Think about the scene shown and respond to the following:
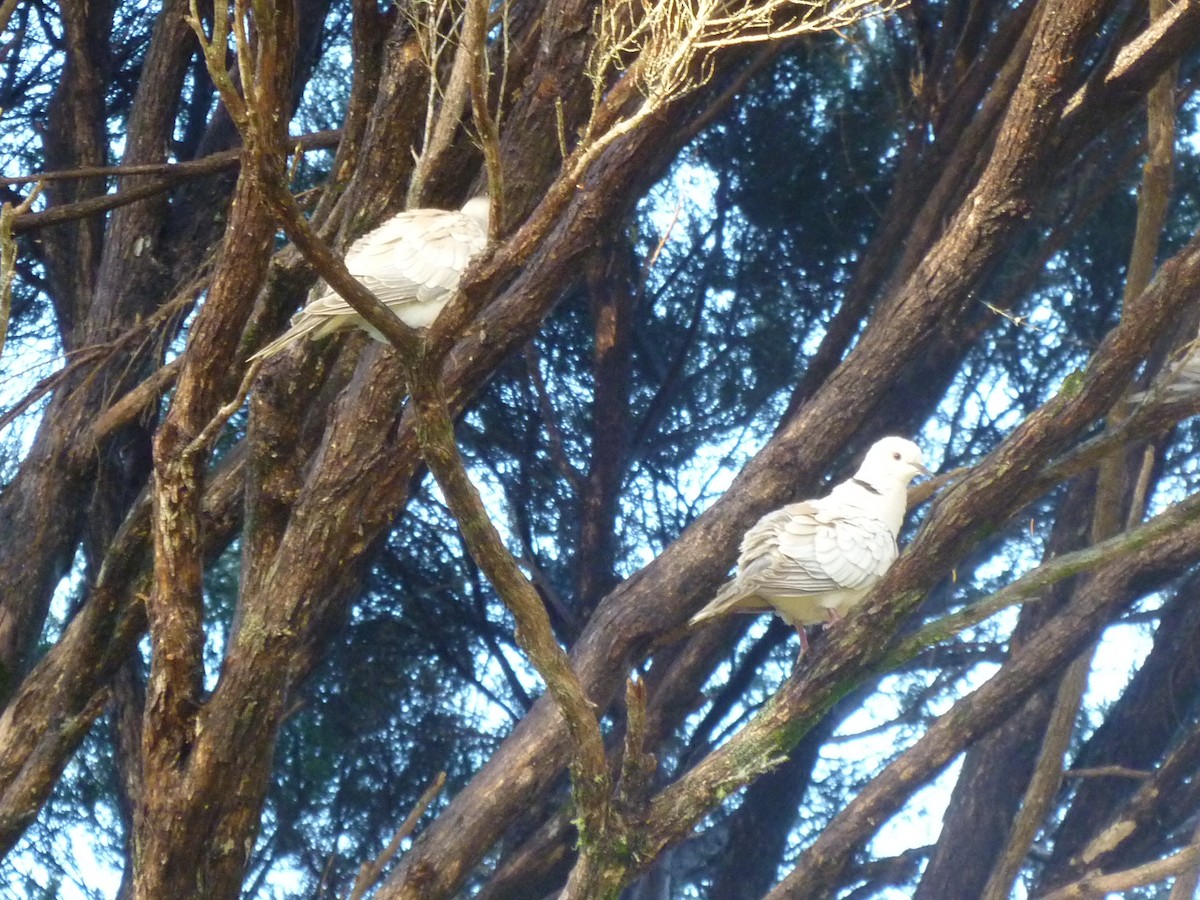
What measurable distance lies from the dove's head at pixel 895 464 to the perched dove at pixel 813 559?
16 cm

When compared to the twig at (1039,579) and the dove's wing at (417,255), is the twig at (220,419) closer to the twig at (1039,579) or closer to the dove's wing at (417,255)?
the dove's wing at (417,255)

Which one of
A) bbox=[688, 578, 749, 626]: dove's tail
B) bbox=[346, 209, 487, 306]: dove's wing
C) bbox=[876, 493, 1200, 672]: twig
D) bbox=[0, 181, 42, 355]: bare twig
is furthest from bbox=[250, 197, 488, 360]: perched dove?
bbox=[876, 493, 1200, 672]: twig

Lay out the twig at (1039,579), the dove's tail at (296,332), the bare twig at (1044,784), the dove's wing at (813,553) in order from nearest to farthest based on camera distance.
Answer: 1. the twig at (1039,579)
2. the dove's tail at (296,332)
3. the dove's wing at (813,553)
4. the bare twig at (1044,784)

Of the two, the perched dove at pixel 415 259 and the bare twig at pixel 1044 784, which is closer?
the perched dove at pixel 415 259

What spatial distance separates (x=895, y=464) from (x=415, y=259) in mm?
1693

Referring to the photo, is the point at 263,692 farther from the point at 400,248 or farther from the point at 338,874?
the point at 338,874

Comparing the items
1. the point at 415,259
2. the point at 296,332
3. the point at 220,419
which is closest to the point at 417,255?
the point at 415,259

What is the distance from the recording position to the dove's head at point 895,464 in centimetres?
431

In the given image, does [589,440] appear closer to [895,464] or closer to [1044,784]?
[895,464]

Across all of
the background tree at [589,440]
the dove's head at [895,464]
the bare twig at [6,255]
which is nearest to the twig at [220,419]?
the background tree at [589,440]

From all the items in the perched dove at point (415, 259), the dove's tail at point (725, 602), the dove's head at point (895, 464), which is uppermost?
the perched dove at point (415, 259)

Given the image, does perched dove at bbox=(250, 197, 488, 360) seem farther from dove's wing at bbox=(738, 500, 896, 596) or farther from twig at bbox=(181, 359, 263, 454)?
dove's wing at bbox=(738, 500, 896, 596)

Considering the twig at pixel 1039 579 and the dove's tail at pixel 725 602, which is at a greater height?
the dove's tail at pixel 725 602

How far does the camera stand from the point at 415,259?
11.6 ft
